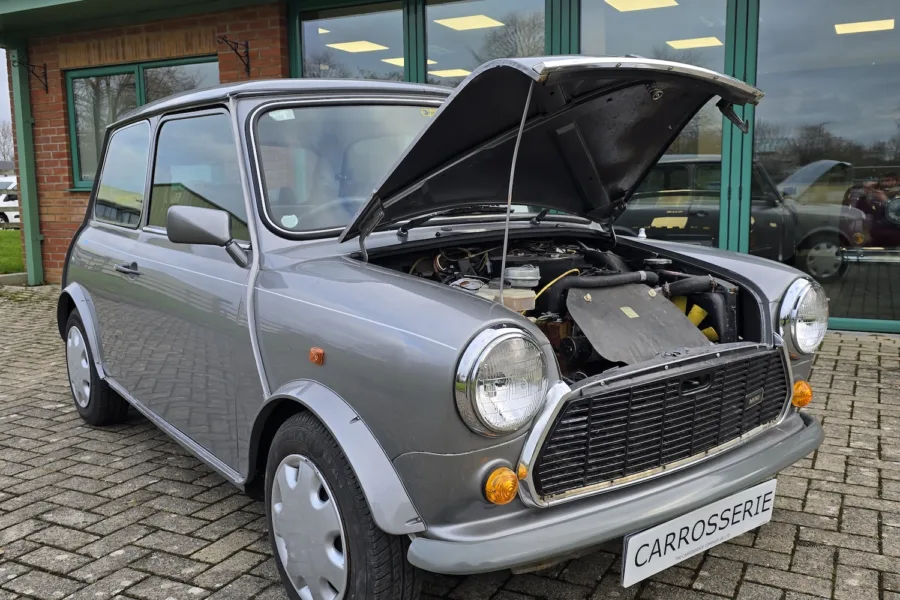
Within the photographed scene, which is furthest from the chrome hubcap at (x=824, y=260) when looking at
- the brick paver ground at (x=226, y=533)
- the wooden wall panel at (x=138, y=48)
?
the wooden wall panel at (x=138, y=48)

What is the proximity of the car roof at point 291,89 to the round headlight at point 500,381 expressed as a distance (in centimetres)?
161

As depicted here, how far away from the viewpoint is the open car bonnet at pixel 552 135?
2439 mm

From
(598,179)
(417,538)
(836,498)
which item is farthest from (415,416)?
(836,498)

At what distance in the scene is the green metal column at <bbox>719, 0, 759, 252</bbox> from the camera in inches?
272

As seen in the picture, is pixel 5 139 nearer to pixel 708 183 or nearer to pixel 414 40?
pixel 414 40

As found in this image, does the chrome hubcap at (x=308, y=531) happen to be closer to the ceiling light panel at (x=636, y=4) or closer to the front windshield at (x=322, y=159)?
the front windshield at (x=322, y=159)

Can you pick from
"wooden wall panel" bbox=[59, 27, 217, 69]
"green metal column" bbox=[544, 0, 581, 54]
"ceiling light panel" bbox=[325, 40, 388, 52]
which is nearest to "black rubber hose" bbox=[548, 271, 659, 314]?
"green metal column" bbox=[544, 0, 581, 54]

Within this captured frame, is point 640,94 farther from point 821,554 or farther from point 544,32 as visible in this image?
point 544,32

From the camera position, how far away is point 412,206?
2879mm

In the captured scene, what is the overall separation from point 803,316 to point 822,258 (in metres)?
4.71

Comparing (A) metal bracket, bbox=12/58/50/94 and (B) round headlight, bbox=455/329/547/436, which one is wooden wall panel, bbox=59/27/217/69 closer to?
(A) metal bracket, bbox=12/58/50/94

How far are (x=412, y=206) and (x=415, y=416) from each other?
3.48ft

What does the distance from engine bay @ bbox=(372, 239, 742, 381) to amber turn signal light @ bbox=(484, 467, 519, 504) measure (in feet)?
1.91

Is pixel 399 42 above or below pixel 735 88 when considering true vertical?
above
